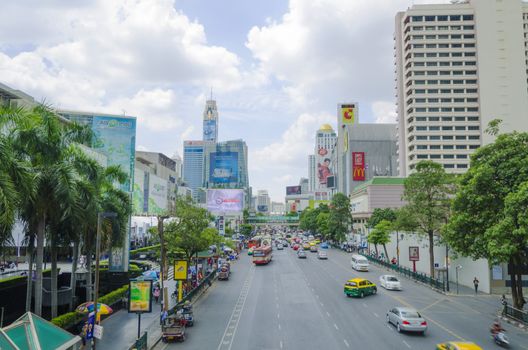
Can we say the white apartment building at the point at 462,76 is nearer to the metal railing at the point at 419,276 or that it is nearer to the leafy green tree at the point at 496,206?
the metal railing at the point at 419,276

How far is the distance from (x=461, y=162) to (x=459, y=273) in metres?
74.5

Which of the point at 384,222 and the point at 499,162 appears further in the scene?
the point at 384,222

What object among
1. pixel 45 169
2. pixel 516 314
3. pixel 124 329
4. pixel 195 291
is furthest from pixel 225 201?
pixel 45 169

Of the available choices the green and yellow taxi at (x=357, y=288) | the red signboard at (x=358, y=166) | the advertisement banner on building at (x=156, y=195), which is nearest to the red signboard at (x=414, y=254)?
the green and yellow taxi at (x=357, y=288)

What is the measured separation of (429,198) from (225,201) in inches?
2443

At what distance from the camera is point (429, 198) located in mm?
50500

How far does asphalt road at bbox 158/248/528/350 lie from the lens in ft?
82.8

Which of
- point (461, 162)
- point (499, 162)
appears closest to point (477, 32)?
point (461, 162)

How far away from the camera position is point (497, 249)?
1108 inches

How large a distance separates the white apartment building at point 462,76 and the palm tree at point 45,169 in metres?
105

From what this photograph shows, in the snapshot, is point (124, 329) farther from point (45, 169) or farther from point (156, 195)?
point (156, 195)

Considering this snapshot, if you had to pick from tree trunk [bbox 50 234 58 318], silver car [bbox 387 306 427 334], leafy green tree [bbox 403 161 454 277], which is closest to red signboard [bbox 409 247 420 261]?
leafy green tree [bbox 403 161 454 277]

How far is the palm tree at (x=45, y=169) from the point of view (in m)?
23.9

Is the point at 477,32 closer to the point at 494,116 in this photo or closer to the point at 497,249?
the point at 494,116
